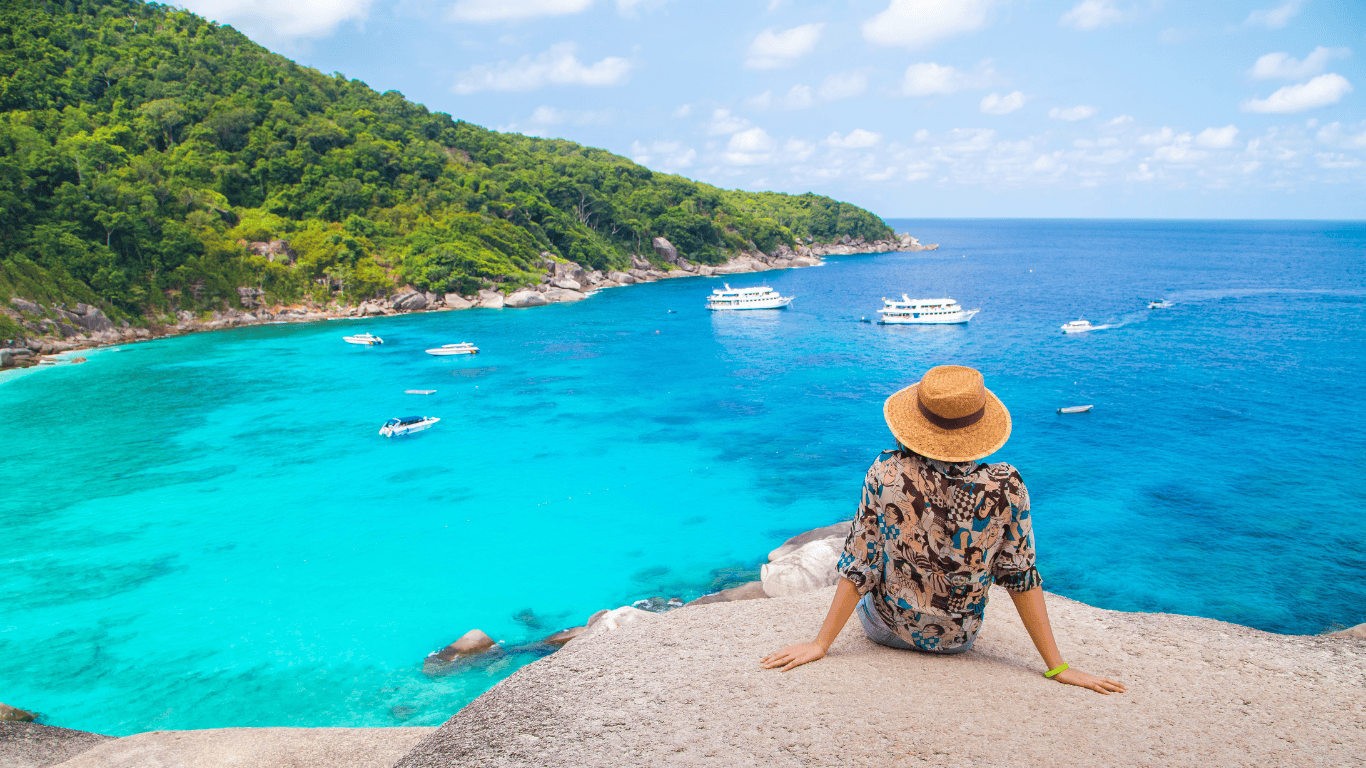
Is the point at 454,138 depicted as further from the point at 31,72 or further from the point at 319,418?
the point at 319,418

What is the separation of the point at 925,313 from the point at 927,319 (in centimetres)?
60

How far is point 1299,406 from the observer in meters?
34.0

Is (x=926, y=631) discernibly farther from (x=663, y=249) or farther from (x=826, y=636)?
(x=663, y=249)

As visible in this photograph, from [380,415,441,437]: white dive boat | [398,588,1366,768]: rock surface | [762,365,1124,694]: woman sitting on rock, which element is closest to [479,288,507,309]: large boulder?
[380,415,441,437]: white dive boat

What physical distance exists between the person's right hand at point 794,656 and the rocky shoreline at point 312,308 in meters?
60.8

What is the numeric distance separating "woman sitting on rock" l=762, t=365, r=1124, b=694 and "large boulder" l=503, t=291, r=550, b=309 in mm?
74660

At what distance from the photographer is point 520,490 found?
26.5 meters

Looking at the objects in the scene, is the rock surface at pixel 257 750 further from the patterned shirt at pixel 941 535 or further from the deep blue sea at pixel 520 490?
the patterned shirt at pixel 941 535

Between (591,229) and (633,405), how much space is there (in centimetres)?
7127

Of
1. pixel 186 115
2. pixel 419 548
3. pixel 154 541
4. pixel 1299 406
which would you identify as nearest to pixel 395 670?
pixel 419 548

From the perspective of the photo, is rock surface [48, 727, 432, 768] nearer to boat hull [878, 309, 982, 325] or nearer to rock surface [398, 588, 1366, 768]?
rock surface [398, 588, 1366, 768]

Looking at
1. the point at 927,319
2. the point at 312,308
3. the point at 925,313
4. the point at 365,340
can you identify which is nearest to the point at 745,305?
the point at 925,313

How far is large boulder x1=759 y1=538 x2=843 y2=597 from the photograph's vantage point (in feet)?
50.4

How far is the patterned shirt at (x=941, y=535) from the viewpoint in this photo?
174 inches
